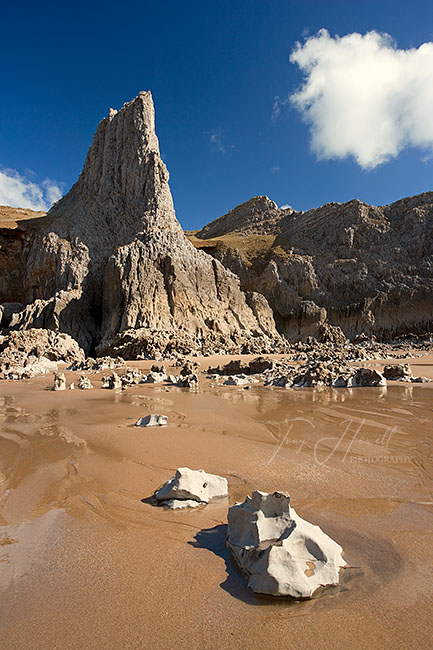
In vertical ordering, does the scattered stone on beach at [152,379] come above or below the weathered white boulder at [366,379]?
below

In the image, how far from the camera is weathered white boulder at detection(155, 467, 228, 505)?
226cm

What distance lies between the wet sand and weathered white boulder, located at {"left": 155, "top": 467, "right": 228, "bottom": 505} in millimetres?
88

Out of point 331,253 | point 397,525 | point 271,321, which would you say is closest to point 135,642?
point 397,525

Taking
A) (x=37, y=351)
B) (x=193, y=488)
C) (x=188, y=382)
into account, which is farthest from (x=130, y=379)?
(x=37, y=351)

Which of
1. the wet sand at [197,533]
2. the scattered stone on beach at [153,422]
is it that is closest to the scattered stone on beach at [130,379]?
the wet sand at [197,533]

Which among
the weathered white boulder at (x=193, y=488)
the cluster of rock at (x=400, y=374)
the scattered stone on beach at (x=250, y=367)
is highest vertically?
the cluster of rock at (x=400, y=374)

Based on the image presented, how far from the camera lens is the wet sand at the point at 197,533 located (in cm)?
121

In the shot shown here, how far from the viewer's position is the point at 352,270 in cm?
3588

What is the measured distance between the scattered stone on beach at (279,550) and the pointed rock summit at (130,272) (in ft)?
51.9

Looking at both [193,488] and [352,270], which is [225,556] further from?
[352,270]

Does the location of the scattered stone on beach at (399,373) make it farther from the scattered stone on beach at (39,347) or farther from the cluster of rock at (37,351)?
the scattered stone on beach at (39,347)

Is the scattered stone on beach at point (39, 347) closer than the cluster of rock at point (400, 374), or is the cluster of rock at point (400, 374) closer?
the cluster of rock at point (400, 374)

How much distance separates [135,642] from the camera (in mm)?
1144

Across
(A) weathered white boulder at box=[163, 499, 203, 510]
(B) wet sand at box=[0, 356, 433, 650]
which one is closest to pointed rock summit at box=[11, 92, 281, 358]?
(B) wet sand at box=[0, 356, 433, 650]
